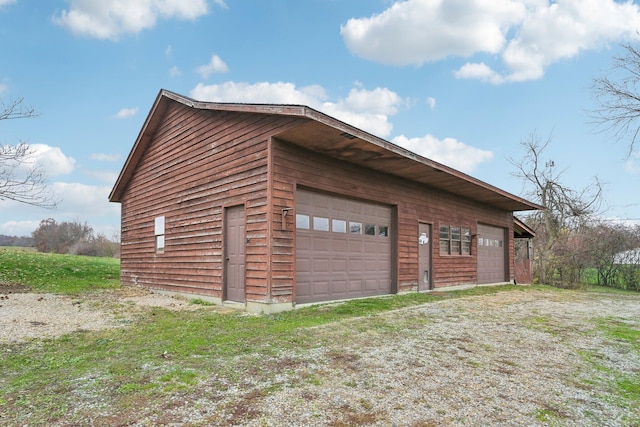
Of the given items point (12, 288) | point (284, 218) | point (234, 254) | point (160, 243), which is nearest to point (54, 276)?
point (12, 288)

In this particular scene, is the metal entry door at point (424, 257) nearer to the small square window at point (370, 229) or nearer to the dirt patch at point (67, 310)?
the small square window at point (370, 229)

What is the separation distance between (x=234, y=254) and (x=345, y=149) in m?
3.29

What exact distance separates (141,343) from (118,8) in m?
9.04

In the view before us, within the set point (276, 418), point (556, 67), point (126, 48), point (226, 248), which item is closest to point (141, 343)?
point (276, 418)

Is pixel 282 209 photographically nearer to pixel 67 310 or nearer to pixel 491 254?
pixel 67 310

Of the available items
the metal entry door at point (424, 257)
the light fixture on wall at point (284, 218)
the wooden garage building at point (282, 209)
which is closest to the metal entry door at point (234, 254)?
the wooden garage building at point (282, 209)

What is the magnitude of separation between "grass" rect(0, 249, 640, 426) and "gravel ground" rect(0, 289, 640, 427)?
6cm

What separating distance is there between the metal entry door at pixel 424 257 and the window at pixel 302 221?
4.54 metres

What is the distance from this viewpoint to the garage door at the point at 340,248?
777 centimetres

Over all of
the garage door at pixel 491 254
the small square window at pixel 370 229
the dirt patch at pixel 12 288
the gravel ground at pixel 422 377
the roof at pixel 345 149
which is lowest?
the dirt patch at pixel 12 288

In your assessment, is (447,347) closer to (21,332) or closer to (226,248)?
(226,248)

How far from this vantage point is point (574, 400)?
3.09m

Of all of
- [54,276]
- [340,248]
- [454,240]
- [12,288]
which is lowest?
[12,288]

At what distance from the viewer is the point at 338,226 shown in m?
8.55
